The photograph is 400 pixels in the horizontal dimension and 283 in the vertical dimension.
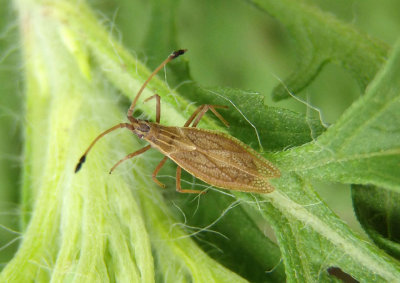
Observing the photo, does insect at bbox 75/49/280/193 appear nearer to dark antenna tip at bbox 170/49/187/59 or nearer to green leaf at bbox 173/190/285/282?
dark antenna tip at bbox 170/49/187/59

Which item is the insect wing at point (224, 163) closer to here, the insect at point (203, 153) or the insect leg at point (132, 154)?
the insect at point (203, 153)

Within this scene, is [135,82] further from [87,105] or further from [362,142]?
[362,142]

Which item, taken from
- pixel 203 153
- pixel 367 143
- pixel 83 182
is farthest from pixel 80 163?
pixel 367 143

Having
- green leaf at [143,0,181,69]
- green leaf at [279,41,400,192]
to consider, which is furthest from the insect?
green leaf at [143,0,181,69]

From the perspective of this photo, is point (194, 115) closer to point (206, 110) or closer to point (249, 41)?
point (206, 110)

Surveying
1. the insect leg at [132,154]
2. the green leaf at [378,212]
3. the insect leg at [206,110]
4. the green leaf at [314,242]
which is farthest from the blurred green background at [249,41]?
the green leaf at [314,242]

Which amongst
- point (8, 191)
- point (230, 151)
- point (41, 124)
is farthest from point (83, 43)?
point (8, 191)
